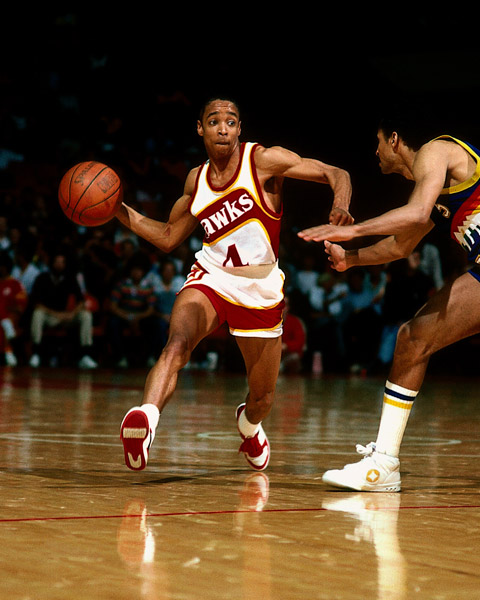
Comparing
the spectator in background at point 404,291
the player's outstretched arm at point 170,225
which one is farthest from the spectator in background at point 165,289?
the player's outstretched arm at point 170,225

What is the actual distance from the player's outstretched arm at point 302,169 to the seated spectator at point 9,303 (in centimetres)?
1062

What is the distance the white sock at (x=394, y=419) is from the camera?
4.85 m

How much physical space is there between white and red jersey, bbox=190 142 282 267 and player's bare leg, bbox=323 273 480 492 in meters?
1.02

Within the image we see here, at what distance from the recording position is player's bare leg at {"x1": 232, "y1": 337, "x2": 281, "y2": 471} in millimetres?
5500

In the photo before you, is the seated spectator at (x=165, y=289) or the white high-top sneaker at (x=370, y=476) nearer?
the white high-top sneaker at (x=370, y=476)

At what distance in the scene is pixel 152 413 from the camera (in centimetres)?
457

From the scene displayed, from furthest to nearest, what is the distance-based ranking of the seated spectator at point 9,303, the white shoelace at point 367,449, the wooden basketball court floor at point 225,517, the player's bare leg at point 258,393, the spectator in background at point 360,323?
the seated spectator at point 9,303 → the spectator in background at point 360,323 → the player's bare leg at point 258,393 → the white shoelace at point 367,449 → the wooden basketball court floor at point 225,517

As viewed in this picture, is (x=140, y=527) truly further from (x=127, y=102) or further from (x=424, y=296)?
(x=127, y=102)

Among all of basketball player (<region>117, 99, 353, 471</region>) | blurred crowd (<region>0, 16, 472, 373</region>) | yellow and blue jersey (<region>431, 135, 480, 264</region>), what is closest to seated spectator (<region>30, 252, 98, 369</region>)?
blurred crowd (<region>0, 16, 472, 373</region>)

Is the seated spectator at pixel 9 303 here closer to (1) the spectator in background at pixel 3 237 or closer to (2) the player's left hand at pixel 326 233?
(1) the spectator in background at pixel 3 237

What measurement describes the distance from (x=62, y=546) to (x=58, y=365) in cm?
1285

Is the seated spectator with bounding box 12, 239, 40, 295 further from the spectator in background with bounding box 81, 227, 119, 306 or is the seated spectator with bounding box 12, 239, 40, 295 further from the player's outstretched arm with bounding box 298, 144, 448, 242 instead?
the player's outstretched arm with bounding box 298, 144, 448, 242

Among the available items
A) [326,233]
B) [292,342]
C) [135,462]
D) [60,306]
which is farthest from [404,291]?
[326,233]

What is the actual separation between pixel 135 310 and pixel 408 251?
11.0 meters
